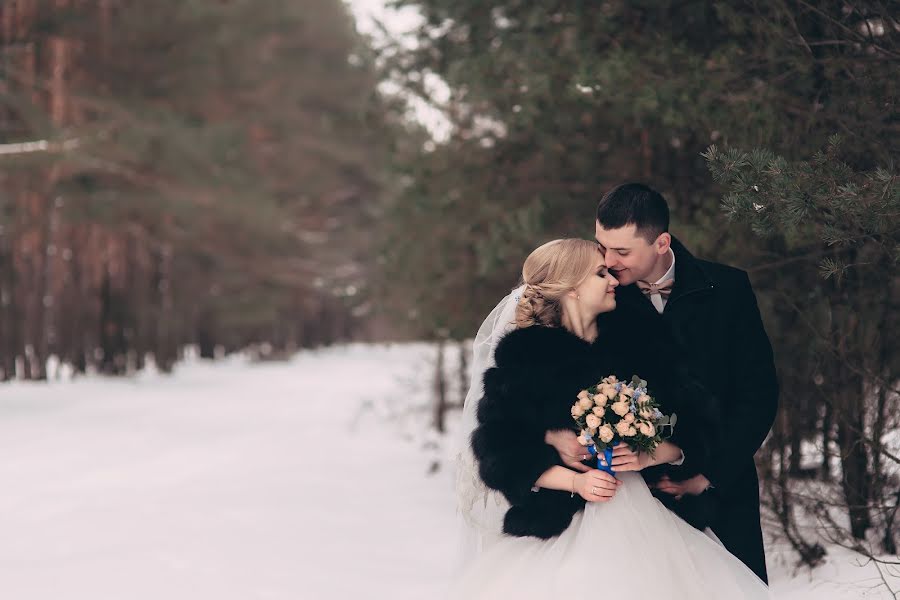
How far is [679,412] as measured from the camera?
3.16 meters

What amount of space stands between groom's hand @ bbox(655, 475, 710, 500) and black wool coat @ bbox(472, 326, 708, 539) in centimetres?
10

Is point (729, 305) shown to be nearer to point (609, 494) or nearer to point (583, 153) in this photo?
point (609, 494)

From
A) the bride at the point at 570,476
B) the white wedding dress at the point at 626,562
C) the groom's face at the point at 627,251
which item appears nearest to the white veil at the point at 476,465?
the bride at the point at 570,476

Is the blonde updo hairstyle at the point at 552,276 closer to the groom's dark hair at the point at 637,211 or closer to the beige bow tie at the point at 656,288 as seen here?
the groom's dark hair at the point at 637,211


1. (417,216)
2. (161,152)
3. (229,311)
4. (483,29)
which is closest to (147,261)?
(229,311)

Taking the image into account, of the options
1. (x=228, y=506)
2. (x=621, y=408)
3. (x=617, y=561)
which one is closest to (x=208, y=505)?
(x=228, y=506)

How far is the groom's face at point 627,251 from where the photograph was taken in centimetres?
337

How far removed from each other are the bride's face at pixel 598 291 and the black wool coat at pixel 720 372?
4 centimetres

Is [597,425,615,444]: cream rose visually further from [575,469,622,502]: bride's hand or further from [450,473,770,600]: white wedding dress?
[450,473,770,600]: white wedding dress

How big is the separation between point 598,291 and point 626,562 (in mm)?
884

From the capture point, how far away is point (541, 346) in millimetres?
3201

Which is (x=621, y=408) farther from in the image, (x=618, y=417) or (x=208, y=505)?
(x=208, y=505)

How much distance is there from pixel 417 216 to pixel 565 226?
380 cm

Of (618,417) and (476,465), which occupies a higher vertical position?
(618,417)
